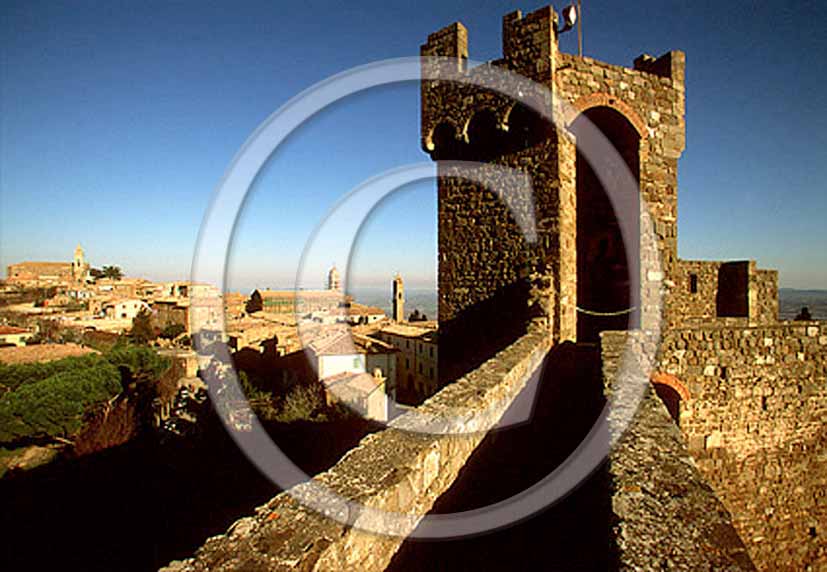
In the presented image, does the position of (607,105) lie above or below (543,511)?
above

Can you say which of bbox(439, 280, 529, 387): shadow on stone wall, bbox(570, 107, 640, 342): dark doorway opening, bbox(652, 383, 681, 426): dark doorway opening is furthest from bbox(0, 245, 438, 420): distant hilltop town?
bbox(652, 383, 681, 426): dark doorway opening

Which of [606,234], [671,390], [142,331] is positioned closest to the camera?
[671,390]

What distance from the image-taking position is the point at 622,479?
7.70ft

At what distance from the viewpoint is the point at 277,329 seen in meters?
42.9

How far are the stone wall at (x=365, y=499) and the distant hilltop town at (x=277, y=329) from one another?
7576 millimetres

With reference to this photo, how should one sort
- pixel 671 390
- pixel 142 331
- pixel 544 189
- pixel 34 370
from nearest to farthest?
pixel 671 390 → pixel 544 189 → pixel 34 370 → pixel 142 331

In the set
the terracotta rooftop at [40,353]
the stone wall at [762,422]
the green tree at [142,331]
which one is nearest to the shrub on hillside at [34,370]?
the terracotta rooftop at [40,353]

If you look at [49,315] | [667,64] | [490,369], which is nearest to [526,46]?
[667,64]

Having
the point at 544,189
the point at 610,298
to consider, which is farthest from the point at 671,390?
the point at 544,189

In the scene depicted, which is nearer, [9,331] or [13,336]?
[13,336]

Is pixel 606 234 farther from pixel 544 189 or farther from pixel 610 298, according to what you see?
pixel 544 189

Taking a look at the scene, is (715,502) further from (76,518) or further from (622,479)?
(76,518)

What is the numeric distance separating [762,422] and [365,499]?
670 cm

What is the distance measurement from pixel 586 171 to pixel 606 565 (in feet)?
25.9
